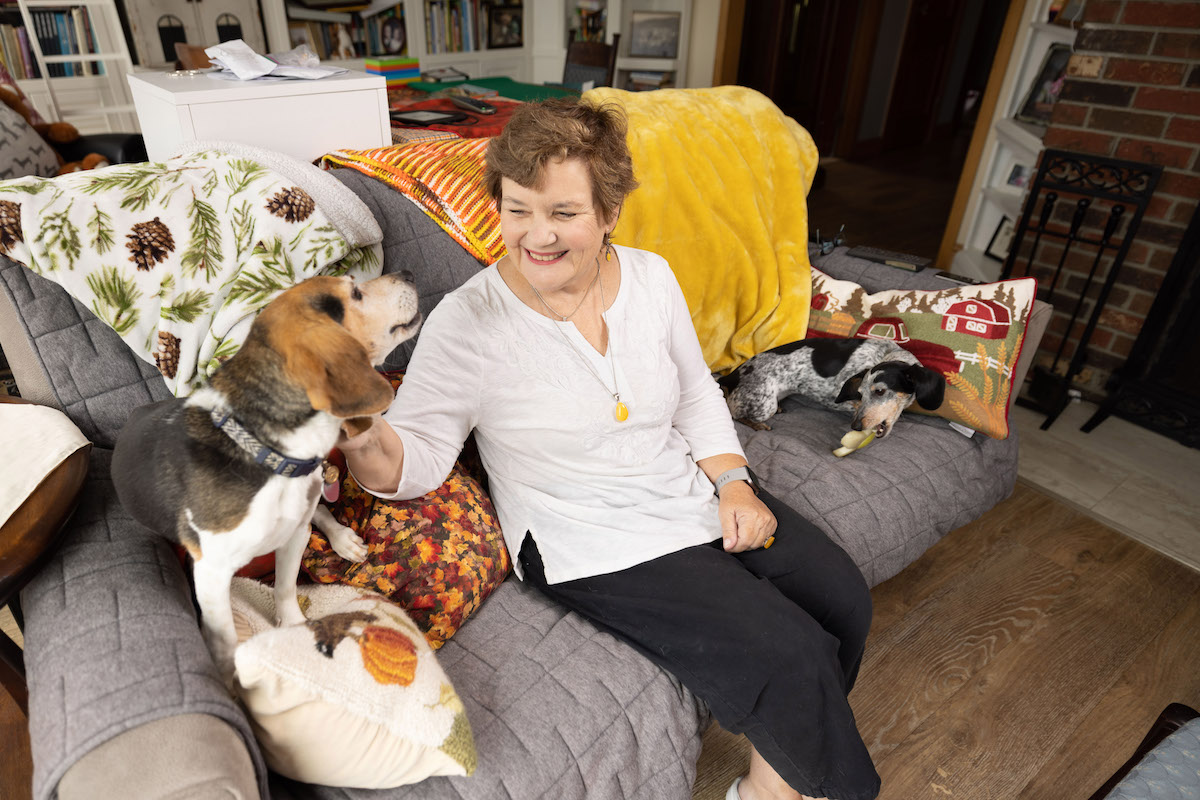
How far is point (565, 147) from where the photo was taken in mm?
1099

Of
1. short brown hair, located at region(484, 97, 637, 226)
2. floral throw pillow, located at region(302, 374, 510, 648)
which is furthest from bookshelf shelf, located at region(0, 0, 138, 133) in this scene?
floral throw pillow, located at region(302, 374, 510, 648)

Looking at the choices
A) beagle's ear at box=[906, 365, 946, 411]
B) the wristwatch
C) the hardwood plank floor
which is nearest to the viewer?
the wristwatch

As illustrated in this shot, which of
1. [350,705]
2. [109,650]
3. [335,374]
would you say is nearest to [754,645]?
[350,705]

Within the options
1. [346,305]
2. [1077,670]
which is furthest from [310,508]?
[1077,670]

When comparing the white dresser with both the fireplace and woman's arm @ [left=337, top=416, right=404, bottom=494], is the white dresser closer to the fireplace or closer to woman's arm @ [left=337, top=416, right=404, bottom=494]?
woman's arm @ [left=337, top=416, right=404, bottom=494]

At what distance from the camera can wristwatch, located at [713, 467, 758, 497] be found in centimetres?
134

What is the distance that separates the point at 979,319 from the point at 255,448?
171cm

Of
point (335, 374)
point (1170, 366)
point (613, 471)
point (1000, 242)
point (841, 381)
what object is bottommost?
point (1170, 366)

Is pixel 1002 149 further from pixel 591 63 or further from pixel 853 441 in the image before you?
pixel 853 441

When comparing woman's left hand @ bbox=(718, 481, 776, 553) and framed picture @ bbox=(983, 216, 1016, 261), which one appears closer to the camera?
woman's left hand @ bbox=(718, 481, 776, 553)

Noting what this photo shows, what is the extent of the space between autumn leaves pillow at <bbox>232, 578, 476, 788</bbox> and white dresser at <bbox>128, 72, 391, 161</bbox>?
1181mm

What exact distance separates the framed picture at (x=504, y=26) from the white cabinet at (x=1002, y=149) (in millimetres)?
3417

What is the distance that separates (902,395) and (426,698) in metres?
1.32

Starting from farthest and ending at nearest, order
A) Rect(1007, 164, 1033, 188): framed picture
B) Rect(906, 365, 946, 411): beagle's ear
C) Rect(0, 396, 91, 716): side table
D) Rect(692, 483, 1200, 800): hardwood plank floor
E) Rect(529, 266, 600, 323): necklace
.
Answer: Rect(1007, 164, 1033, 188): framed picture < Rect(906, 365, 946, 411): beagle's ear < Rect(692, 483, 1200, 800): hardwood plank floor < Rect(529, 266, 600, 323): necklace < Rect(0, 396, 91, 716): side table
